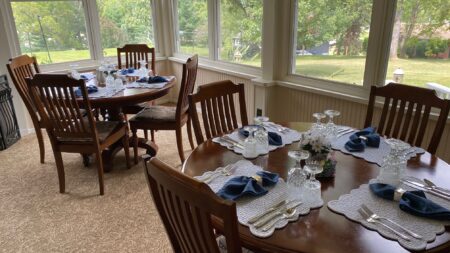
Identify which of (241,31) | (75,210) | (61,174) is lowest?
(75,210)

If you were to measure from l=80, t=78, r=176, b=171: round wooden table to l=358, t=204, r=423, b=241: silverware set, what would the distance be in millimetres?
1940

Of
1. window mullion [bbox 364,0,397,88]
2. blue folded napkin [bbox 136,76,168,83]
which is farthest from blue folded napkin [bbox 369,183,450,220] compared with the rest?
blue folded napkin [bbox 136,76,168,83]

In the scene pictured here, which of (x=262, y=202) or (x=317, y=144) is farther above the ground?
(x=317, y=144)

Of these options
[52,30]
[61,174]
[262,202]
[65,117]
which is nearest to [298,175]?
[262,202]

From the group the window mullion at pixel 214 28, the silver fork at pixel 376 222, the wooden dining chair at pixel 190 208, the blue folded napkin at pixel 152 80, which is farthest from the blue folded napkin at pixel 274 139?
the window mullion at pixel 214 28

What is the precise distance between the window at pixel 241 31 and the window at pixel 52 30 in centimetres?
176

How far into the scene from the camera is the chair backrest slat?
2719 millimetres

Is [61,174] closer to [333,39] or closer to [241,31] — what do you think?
[241,31]

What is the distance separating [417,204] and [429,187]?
0.62ft

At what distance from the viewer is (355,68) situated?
8.86 feet

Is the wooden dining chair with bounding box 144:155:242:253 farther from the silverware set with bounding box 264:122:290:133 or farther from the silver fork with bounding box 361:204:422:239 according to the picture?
the silverware set with bounding box 264:122:290:133

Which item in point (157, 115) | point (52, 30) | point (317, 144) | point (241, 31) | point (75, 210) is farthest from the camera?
point (52, 30)

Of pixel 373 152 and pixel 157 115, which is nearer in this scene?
pixel 373 152

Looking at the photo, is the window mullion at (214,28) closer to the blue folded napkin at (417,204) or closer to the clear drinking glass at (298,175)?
the clear drinking glass at (298,175)
